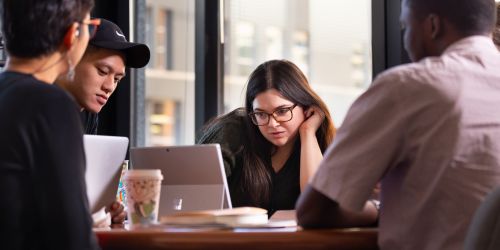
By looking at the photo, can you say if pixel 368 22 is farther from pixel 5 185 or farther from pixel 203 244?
pixel 5 185

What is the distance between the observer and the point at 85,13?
1.71 meters

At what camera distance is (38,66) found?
1639 millimetres

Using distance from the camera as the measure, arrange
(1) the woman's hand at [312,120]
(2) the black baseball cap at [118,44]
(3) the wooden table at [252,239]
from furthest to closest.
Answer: (1) the woman's hand at [312,120] < (2) the black baseball cap at [118,44] < (3) the wooden table at [252,239]

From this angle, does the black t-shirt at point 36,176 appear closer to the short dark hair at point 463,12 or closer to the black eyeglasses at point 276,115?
the short dark hair at point 463,12

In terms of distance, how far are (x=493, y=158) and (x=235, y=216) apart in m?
0.60

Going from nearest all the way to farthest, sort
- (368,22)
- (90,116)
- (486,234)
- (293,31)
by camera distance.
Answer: (486,234), (90,116), (368,22), (293,31)

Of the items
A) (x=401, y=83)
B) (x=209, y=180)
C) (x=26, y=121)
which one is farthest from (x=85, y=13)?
(x=209, y=180)

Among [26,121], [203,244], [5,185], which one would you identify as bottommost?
[203,244]

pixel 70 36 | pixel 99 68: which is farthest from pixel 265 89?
pixel 70 36

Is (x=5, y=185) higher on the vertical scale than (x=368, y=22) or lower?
lower

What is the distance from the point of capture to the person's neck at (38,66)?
163 centimetres

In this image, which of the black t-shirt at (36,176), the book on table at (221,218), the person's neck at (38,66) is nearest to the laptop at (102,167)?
the book on table at (221,218)

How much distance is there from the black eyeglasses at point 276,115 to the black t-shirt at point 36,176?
1.65 metres

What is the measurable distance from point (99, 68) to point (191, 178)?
0.70 m
